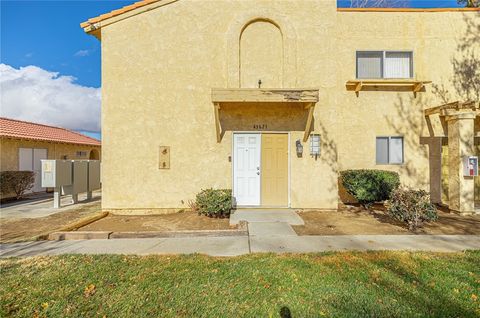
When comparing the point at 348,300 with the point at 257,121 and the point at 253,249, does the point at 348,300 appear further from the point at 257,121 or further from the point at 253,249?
the point at 257,121

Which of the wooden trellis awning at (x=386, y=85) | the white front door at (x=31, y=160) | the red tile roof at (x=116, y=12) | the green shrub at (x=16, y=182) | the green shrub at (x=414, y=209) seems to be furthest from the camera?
the white front door at (x=31, y=160)

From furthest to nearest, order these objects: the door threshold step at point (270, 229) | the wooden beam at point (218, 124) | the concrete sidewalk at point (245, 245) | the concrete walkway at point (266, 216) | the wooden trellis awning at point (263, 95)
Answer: the wooden beam at point (218, 124) → the wooden trellis awning at point (263, 95) → the concrete walkway at point (266, 216) → the door threshold step at point (270, 229) → the concrete sidewalk at point (245, 245)

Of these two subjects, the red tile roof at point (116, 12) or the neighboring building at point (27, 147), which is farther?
the neighboring building at point (27, 147)

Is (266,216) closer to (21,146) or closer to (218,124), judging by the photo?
(218,124)

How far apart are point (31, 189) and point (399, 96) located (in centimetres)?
1848

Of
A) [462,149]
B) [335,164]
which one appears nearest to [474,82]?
[462,149]

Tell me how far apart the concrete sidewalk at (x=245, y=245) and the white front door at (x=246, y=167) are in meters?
2.64

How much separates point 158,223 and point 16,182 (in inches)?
371

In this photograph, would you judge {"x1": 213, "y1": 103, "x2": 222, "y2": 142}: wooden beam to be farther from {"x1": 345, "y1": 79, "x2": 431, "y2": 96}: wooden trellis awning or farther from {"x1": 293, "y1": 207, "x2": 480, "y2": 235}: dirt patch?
{"x1": 345, "y1": 79, "x2": 431, "y2": 96}: wooden trellis awning

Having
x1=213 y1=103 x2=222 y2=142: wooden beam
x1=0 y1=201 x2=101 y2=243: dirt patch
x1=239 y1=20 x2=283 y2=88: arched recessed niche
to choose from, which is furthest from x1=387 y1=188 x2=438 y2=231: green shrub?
x1=0 y1=201 x2=101 y2=243: dirt patch

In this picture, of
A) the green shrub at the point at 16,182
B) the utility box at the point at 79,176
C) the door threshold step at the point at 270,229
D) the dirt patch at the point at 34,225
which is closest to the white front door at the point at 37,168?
the green shrub at the point at 16,182

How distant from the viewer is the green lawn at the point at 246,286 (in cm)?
305

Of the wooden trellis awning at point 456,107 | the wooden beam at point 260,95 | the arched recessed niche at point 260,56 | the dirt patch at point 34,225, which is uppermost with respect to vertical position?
the arched recessed niche at point 260,56

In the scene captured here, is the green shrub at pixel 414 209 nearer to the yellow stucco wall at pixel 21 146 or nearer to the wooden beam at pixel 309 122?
the wooden beam at pixel 309 122
